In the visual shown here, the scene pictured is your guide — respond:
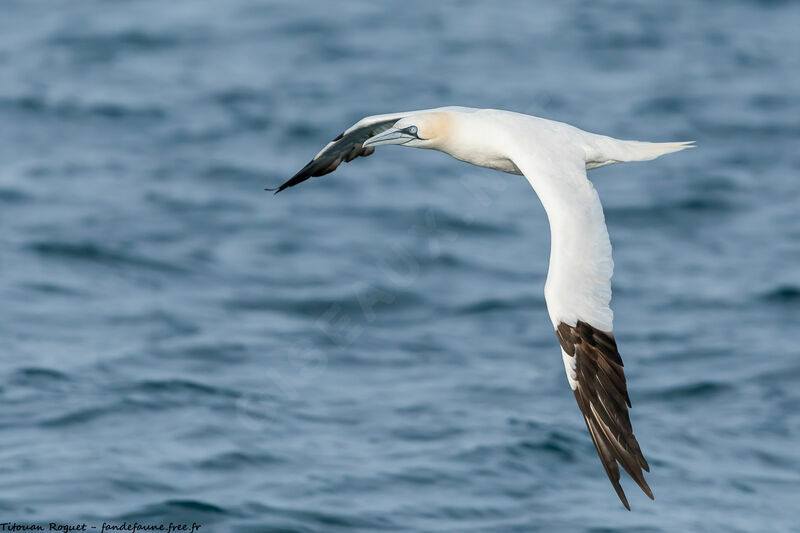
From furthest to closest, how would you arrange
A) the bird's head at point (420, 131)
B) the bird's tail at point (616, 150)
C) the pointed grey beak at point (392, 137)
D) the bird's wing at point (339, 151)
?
the bird's wing at point (339, 151)
the pointed grey beak at point (392, 137)
the bird's head at point (420, 131)
the bird's tail at point (616, 150)

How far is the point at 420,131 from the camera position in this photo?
1021 cm

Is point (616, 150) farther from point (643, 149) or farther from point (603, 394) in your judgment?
point (603, 394)

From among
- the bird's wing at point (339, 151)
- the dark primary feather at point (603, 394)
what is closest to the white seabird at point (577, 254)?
the dark primary feather at point (603, 394)

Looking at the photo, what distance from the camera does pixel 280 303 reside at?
1772cm

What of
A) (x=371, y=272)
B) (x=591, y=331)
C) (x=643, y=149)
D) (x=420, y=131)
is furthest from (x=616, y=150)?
(x=371, y=272)

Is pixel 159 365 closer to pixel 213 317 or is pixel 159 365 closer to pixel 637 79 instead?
pixel 213 317

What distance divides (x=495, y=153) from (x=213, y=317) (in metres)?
7.89

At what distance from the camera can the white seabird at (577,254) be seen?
28.4ft

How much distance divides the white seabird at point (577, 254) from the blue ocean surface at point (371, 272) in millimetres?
4043

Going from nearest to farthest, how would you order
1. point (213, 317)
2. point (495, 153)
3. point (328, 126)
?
1. point (495, 153)
2. point (213, 317)
3. point (328, 126)

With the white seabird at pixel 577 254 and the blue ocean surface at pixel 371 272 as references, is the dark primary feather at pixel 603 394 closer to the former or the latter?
the white seabird at pixel 577 254

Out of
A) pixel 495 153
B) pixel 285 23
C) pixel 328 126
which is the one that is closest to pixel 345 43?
pixel 285 23

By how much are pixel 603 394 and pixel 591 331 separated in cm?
40

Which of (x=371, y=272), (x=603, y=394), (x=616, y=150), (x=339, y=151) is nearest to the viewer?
(x=603, y=394)
